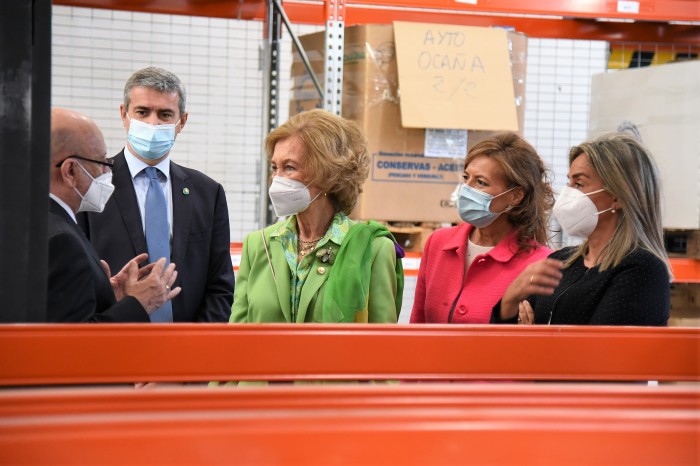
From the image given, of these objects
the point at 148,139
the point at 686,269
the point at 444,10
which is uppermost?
the point at 444,10

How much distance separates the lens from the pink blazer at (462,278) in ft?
8.80

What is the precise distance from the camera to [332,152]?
2676 millimetres

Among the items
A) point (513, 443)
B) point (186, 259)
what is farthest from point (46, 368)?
point (186, 259)

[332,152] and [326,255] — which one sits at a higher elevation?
[332,152]

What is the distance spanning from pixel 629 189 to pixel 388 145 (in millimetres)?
2095

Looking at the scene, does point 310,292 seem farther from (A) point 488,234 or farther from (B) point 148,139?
(B) point 148,139

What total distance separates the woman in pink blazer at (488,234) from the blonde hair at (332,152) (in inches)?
17.4

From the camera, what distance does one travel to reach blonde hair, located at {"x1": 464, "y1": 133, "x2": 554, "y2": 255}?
2.85 m

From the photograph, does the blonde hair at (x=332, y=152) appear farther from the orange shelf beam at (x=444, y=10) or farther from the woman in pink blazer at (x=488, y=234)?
the orange shelf beam at (x=444, y=10)

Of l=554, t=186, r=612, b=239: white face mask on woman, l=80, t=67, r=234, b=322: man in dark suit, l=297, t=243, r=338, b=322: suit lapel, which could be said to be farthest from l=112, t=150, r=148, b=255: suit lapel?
l=554, t=186, r=612, b=239: white face mask on woman

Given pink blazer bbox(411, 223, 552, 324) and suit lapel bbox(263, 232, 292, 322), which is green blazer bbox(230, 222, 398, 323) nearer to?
suit lapel bbox(263, 232, 292, 322)

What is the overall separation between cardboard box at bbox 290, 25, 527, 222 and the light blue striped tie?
168cm

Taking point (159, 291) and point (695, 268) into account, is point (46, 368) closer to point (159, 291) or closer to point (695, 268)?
point (159, 291)

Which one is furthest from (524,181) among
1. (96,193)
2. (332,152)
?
(96,193)
